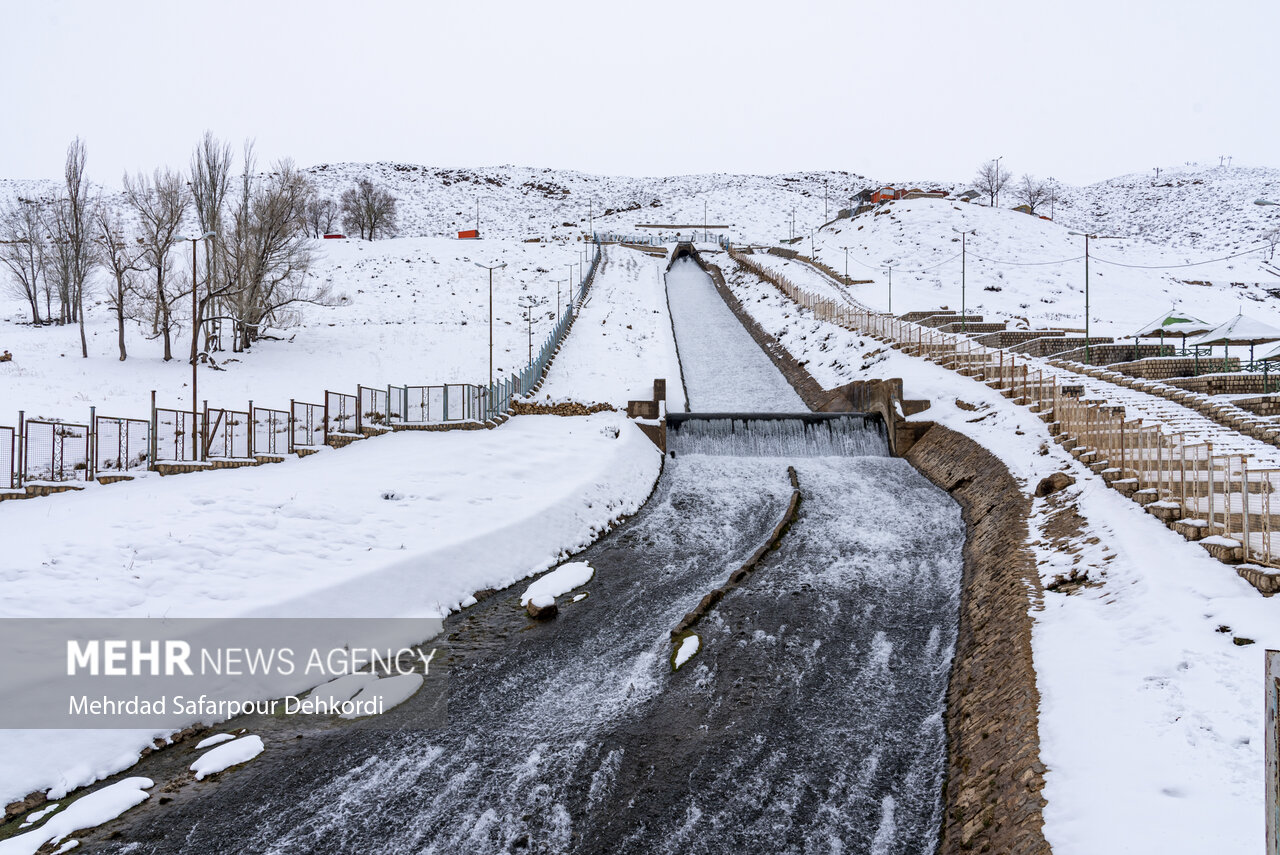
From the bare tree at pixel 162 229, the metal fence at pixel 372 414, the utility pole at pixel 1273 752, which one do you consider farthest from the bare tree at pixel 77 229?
the utility pole at pixel 1273 752

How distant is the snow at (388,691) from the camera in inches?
439

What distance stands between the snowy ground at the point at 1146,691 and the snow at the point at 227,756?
9.29m

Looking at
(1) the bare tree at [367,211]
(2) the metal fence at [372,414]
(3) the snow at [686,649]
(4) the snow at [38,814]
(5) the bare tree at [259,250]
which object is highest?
(1) the bare tree at [367,211]

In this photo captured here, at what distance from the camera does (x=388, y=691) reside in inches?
454

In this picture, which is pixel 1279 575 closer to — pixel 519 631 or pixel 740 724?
pixel 740 724

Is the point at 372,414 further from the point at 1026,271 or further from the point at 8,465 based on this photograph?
the point at 1026,271

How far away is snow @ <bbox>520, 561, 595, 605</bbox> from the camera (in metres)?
14.9

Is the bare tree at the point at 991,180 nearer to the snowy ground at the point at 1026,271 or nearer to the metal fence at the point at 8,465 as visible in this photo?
the snowy ground at the point at 1026,271

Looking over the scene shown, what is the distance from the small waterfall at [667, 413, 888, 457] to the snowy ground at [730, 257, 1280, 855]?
523 inches

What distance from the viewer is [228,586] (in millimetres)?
12688

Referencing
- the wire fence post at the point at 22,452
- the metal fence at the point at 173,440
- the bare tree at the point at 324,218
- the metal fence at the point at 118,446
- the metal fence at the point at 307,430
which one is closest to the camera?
the wire fence post at the point at 22,452

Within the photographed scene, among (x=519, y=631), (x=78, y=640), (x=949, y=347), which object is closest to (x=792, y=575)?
(x=519, y=631)

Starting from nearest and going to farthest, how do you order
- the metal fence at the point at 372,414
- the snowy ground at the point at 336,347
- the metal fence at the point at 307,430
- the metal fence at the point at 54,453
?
the metal fence at the point at 54,453
the metal fence at the point at 307,430
the metal fence at the point at 372,414
the snowy ground at the point at 336,347

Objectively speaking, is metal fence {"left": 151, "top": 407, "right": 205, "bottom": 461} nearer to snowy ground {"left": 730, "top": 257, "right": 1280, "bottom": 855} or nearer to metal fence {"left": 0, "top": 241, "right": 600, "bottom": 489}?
metal fence {"left": 0, "top": 241, "right": 600, "bottom": 489}
